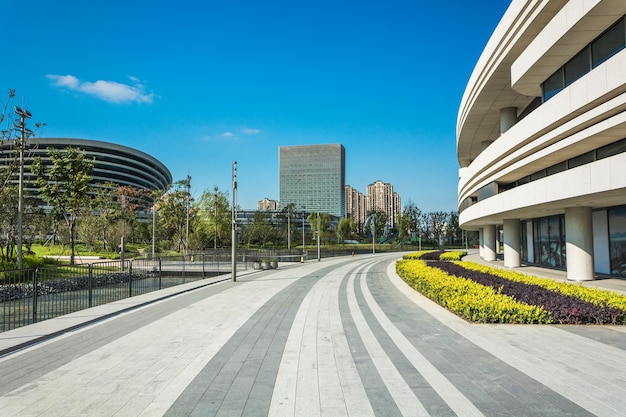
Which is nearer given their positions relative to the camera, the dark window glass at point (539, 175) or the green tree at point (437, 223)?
the dark window glass at point (539, 175)

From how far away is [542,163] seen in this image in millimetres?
21875

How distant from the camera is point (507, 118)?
28281 mm

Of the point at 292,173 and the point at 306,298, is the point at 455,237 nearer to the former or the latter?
the point at 292,173

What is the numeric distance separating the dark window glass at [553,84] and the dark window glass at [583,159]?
11.4 feet

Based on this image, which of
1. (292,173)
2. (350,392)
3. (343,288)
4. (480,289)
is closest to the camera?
(350,392)

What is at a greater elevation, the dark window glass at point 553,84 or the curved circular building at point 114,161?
the curved circular building at point 114,161

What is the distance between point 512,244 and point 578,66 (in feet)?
49.5

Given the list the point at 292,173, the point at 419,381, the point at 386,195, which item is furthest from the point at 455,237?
the point at 419,381

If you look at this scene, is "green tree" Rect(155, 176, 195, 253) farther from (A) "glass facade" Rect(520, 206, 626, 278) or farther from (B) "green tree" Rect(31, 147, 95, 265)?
(A) "glass facade" Rect(520, 206, 626, 278)

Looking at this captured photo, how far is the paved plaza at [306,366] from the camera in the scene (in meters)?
5.11

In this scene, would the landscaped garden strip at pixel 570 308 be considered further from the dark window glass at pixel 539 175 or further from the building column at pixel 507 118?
the building column at pixel 507 118

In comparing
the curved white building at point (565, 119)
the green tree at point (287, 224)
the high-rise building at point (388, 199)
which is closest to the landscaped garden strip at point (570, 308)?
the curved white building at point (565, 119)

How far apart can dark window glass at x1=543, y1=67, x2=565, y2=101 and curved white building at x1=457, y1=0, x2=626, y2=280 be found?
2.0 inches

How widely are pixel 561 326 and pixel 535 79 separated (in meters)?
15.7
